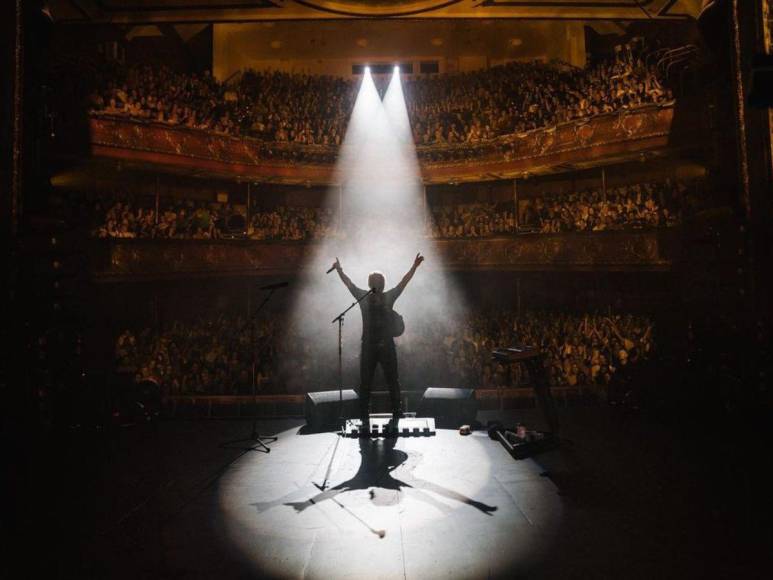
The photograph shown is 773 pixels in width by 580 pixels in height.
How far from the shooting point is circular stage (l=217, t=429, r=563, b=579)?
361 centimetres

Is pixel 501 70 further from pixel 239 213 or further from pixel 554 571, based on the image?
pixel 554 571

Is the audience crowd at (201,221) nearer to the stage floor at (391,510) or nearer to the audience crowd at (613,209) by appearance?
the audience crowd at (613,209)

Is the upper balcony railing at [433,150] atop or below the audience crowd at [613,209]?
atop

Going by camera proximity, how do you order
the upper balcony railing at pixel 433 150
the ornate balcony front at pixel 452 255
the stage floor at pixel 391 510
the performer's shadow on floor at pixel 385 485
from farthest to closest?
the upper balcony railing at pixel 433 150
the ornate balcony front at pixel 452 255
the performer's shadow on floor at pixel 385 485
the stage floor at pixel 391 510

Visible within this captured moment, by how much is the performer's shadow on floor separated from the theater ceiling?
1033cm

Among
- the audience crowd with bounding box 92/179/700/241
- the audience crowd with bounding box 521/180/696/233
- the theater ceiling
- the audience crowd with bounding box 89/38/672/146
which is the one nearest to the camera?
the theater ceiling

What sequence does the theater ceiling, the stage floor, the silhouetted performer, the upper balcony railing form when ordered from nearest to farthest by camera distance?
the stage floor, the silhouetted performer, the theater ceiling, the upper balcony railing

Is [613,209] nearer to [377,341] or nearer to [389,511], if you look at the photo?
[377,341]

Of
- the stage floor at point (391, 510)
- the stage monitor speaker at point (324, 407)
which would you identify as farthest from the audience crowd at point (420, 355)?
the stage floor at point (391, 510)

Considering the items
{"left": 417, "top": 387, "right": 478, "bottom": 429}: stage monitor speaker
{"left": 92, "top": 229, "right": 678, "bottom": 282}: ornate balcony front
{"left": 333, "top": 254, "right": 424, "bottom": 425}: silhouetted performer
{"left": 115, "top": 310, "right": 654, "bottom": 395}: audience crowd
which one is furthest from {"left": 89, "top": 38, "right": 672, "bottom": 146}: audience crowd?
{"left": 417, "top": 387, "right": 478, "bottom": 429}: stage monitor speaker

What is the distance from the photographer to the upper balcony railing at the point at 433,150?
11797 mm

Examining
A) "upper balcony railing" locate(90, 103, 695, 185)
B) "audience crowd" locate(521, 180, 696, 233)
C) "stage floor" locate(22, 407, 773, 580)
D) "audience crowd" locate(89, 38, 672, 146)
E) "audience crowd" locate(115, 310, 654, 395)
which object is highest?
"audience crowd" locate(89, 38, 672, 146)

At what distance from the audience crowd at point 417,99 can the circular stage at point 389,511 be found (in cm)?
1046

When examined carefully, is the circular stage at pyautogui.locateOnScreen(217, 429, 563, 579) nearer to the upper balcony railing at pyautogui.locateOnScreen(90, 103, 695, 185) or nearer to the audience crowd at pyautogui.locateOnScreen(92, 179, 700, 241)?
the audience crowd at pyautogui.locateOnScreen(92, 179, 700, 241)
